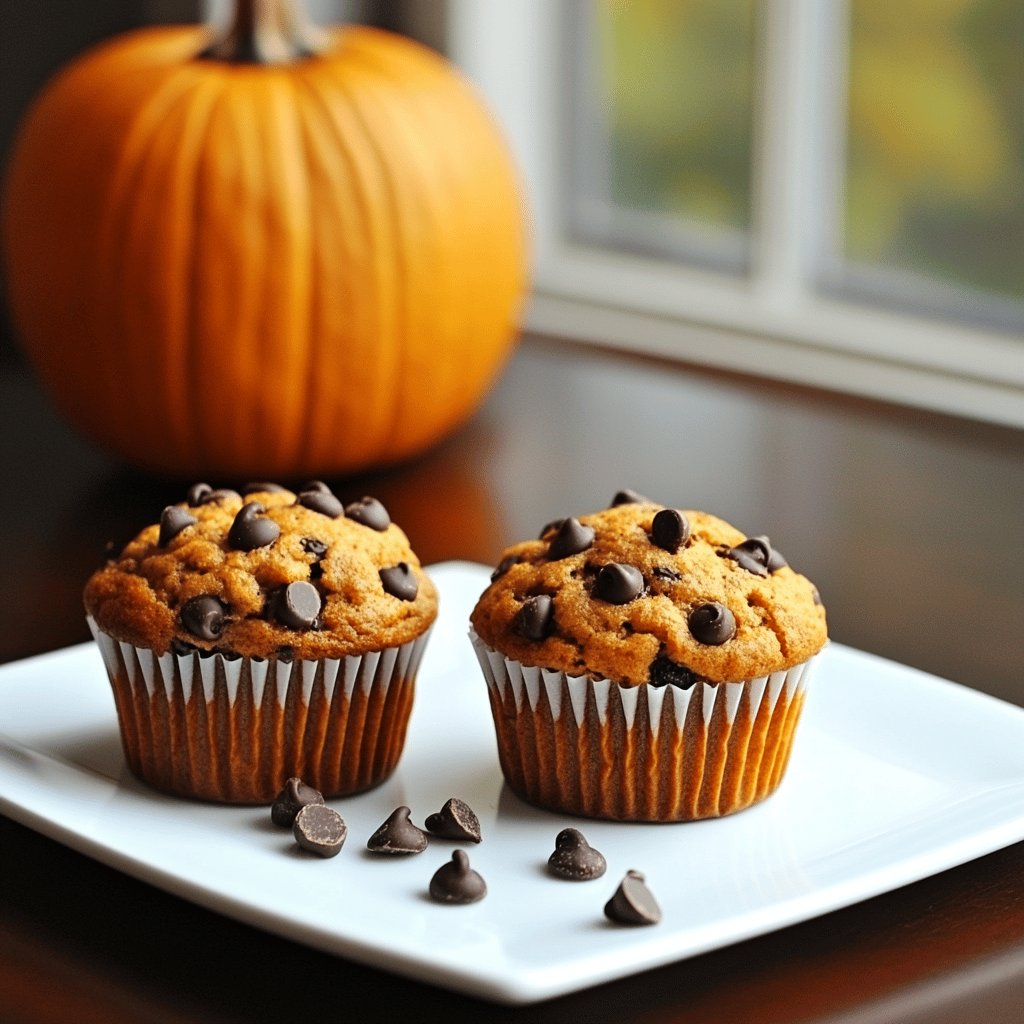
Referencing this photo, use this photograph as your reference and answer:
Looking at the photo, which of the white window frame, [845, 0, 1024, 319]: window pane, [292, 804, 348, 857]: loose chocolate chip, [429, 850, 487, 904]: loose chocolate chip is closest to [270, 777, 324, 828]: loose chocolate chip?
[292, 804, 348, 857]: loose chocolate chip

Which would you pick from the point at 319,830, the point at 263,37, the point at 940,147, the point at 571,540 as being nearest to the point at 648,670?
the point at 571,540

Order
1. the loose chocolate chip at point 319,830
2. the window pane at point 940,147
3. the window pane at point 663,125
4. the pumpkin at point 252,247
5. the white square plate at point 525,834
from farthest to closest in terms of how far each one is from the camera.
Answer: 1. the window pane at point 663,125
2. the window pane at point 940,147
3. the pumpkin at point 252,247
4. the loose chocolate chip at point 319,830
5. the white square plate at point 525,834

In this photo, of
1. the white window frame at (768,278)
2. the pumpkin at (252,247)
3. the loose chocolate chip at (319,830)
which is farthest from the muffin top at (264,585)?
the white window frame at (768,278)

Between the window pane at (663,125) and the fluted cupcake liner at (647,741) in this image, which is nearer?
the fluted cupcake liner at (647,741)

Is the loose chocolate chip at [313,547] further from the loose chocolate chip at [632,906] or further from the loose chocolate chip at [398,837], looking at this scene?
the loose chocolate chip at [632,906]

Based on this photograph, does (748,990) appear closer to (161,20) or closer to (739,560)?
(739,560)

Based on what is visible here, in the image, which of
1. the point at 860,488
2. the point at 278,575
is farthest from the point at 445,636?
the point at 860,488

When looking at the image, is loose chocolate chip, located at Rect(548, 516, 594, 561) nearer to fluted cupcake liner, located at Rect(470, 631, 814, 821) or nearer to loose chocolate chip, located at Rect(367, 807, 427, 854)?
fluted cupcake liner, located at Rect(470, 631, 814, 821)
